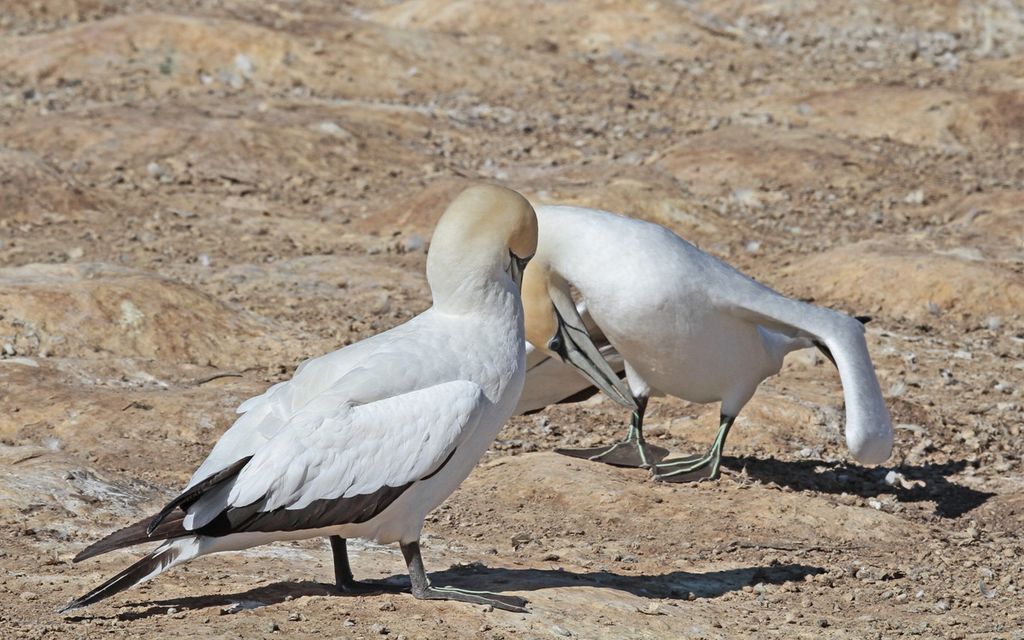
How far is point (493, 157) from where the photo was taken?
15188 mm

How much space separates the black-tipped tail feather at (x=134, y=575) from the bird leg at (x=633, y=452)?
129 inches

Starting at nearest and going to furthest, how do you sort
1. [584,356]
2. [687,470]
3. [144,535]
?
[144,535] < [584,356] < [687,470]

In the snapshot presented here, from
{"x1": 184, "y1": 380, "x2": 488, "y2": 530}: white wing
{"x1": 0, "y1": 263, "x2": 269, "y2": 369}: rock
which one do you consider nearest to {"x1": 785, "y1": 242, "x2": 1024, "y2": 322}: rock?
{"x1": 0, "y1": 263, "x2": 269, "y2": 369}: rock

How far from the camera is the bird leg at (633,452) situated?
822 cm

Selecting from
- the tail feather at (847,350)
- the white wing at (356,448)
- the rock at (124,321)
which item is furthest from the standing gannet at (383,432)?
the rock at (124,321)

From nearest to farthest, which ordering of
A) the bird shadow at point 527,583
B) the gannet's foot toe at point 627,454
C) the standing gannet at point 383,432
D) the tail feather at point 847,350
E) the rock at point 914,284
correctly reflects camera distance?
the standing gannet at point 383,432, the bird shadow at point 527,583, the tail feather at point 847,350, the gannet's foot toe at point 627,454, the rock at point 914,284

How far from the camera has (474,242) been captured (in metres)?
5.79

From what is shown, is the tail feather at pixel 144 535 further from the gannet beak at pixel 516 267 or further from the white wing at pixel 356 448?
the gannet beak at pixel 516 267

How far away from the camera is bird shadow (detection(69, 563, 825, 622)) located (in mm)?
5645

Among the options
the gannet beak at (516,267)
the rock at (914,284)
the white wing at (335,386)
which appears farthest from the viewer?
the rock at (914,284)

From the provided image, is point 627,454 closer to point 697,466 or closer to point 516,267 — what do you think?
point 697,466

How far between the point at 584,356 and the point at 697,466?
4.04 ft

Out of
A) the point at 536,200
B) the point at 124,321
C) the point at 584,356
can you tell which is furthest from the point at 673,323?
the point at 536,200

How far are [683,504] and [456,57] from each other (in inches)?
416
